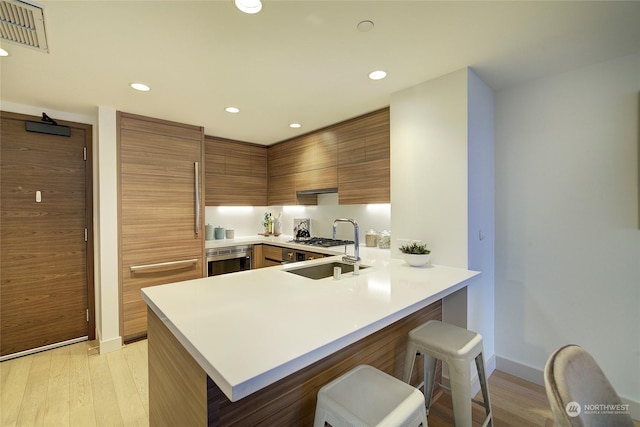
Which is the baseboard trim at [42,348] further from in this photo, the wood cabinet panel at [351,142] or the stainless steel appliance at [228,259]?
the wood cabinet panel at [351,142]

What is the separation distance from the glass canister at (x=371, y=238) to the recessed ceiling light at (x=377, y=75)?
162 cm

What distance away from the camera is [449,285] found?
1.58 meters

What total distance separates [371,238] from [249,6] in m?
2.36

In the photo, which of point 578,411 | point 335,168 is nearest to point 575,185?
point 578,411

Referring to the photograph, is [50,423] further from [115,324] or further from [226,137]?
[226,137]

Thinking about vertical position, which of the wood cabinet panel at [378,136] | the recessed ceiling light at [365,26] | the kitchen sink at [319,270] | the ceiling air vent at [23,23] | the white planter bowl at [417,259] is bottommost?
the kitchen sink at [319,270]

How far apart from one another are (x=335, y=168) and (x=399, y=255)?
1.31 m

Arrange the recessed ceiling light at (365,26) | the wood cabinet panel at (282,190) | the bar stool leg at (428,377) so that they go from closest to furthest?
the recessed ceiling light at (365,26)
the bar stool leg at (428,377)
the wood cabinet panel at (282,190)

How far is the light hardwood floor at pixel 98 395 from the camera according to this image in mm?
1784

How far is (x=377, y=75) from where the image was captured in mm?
→ 2031

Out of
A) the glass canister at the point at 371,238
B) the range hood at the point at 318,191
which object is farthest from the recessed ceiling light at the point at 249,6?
the glass canister at the point at 371,238

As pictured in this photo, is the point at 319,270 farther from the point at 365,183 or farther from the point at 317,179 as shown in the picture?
the point at 317,179

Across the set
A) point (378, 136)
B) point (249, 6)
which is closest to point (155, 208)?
point (249, 6)

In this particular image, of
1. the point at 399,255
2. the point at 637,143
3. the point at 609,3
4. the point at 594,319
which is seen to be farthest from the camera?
the point at 399,255
